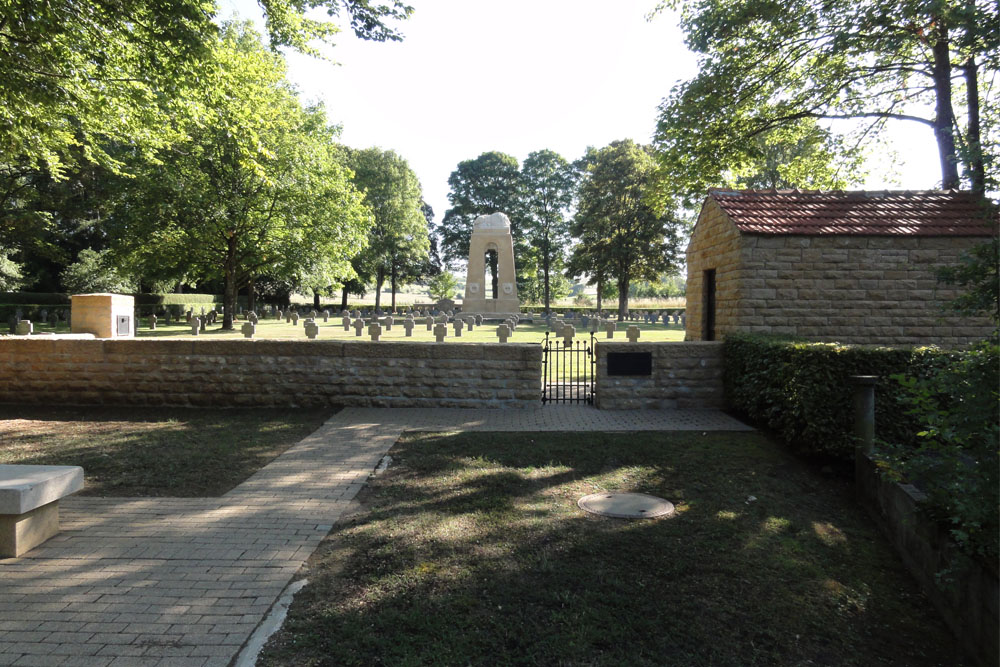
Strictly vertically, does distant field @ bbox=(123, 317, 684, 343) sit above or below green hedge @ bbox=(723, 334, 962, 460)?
above

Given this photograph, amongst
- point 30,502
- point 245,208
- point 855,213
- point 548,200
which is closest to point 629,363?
point 855,213

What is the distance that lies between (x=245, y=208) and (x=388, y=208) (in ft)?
89.8

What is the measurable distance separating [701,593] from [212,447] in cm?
571

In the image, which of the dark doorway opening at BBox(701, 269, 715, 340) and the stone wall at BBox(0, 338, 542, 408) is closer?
the stone wall at BBox(0, 338, 542, 408)

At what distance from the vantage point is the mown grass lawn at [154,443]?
5367mm

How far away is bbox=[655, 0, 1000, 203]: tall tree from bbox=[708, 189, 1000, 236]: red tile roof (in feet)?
10.7

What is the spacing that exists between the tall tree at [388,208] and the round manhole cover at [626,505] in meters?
47.6

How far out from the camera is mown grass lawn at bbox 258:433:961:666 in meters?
2.77

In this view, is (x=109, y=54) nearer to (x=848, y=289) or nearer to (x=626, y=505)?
(x=626, y=505)

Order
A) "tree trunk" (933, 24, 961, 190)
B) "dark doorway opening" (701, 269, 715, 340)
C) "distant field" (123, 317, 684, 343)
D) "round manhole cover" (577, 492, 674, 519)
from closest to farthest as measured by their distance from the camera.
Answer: "round manhole cover" (577, 492, 674, 519)
"dark doorway opening" (701, 269, 715, 340)
"tree trunk" (933, 24, 961, 190)
"distant field" (123, 317, 684, 343)

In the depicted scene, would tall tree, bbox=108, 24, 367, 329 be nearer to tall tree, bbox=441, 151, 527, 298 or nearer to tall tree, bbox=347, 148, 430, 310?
tall tree, bbox=347, 148, 430, 310

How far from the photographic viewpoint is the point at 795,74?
14.7m

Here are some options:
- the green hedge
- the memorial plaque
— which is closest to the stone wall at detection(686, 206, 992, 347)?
the memorial plaque

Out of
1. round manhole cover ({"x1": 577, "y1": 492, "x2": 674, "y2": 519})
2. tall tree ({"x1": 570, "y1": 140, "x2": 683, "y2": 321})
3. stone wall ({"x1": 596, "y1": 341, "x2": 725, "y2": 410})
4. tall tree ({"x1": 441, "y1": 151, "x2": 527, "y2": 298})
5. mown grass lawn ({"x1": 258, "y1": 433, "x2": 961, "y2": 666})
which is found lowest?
mown grass lawn ({"x1": 258, "y1": 433, "x2": 961, "y2": 666})
